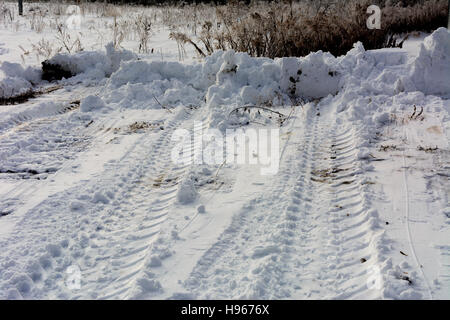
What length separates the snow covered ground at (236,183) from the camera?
10.5 feet

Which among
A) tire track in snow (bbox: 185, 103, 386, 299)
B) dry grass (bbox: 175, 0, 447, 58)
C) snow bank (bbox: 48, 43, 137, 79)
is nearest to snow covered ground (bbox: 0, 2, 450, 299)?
tire track in snow (bbox: 185, 103, 386, 299)

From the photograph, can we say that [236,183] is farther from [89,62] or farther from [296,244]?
[89,62]

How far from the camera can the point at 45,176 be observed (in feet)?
16.1

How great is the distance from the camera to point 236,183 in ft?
15.2

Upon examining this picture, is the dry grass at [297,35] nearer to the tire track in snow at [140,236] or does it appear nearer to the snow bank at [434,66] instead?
the snow bank at [434,66]

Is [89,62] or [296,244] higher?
[89,62]

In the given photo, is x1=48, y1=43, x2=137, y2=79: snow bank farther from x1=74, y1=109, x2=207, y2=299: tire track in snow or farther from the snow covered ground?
x1=74, y1=109, x2=207, y2=299: tire track in snow

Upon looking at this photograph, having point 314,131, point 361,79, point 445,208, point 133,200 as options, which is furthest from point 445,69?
point 133,200

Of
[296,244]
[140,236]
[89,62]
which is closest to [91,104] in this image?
[89,62]

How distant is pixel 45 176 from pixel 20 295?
2081 millimetres

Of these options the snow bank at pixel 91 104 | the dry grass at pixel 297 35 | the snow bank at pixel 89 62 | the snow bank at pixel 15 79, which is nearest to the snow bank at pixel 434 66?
the dry grass at pixel 297 35

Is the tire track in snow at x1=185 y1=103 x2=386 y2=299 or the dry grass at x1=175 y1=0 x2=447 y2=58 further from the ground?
the dry grass at x1=175 y1=0 x2=447 y2=58

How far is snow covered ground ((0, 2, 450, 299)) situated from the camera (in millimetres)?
3186

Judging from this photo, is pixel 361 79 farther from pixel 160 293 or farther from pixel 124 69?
pixel 160 293
